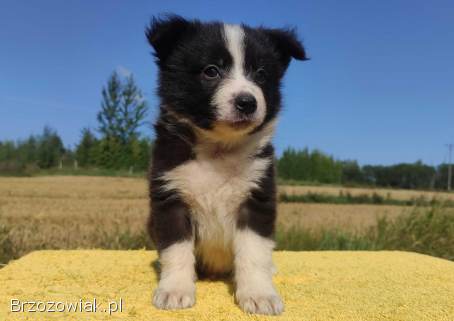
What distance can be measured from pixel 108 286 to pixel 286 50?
2.22 metres

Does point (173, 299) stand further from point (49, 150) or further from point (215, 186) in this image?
point (49, 150)

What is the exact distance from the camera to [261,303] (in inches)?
106

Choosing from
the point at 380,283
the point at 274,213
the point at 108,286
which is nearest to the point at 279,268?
the point at 380,283

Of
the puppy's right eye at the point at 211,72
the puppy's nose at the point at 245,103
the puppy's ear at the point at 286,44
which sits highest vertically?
the puppy's ear at the point at 286,44

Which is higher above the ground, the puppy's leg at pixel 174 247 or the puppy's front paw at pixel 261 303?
the puppy's leg at pixel 174 247

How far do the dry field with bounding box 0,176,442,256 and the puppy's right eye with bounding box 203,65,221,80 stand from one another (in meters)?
2.28

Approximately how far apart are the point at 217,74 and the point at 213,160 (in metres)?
0.57

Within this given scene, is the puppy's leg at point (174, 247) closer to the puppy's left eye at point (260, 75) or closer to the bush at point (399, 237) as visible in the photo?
the puppy's left eye at point (260, 75)

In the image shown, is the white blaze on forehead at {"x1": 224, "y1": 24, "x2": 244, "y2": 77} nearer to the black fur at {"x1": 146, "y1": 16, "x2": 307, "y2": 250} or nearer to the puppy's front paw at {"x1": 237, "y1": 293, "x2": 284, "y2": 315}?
the black fur at {"x1": 146, "y1": 16, "x2": 307, "y2": 250}

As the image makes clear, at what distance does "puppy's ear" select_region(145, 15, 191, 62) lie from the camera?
10.1ft

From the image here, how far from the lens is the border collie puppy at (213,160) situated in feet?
9.11

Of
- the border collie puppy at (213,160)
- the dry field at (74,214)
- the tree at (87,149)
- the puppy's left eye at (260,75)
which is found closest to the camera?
the border collie puppy at (213,160)

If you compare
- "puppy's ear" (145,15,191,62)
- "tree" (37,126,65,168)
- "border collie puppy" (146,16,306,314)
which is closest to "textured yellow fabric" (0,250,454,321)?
"border collie puppy" (146,16,306,314)

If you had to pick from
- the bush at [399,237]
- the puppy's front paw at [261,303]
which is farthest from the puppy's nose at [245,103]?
the bush at [399,237]
